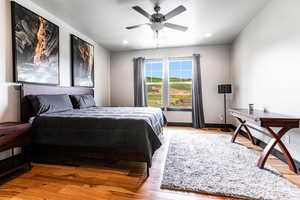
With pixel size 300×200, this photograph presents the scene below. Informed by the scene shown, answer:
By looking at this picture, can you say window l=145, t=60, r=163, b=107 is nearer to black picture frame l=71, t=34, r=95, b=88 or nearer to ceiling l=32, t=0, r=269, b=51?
ceiling l=32, t=0, r=269, b=51

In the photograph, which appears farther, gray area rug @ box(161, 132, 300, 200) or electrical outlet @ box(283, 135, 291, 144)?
electrical outlet @ box(283, 135, 291, 144)

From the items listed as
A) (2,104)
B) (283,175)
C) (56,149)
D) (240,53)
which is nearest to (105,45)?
(2,104)

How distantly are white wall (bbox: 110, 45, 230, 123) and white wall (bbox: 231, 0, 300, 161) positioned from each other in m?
1.07


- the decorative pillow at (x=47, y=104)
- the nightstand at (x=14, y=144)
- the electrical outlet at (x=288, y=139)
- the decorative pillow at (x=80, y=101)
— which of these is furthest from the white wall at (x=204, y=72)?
the nightstand at (x=14, y=144)

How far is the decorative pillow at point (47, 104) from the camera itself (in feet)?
7.85

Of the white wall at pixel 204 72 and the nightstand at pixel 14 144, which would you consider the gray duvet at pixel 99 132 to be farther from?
the white wall at pixel 204 72

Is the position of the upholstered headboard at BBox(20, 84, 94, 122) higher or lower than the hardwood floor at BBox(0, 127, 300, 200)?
higher

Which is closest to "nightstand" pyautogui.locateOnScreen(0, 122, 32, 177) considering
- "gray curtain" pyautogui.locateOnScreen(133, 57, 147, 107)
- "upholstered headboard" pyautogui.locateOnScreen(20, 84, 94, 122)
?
"upholstered headboard" pyautogui.locateOnScreen(20, 84, 94, 122)

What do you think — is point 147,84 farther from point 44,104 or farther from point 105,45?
point 44,104

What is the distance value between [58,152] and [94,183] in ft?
2.74

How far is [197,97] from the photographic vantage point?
4.79 meters

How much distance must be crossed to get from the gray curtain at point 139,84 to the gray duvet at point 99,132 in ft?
9.92

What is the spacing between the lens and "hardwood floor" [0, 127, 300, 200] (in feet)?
5.05

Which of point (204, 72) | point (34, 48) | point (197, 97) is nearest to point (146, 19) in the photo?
point (34, 48)
